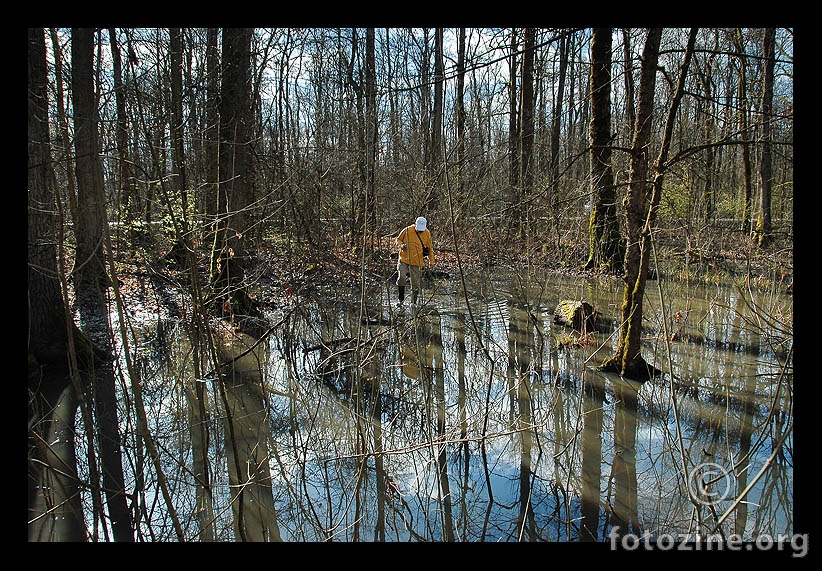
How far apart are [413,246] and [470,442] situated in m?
5.02

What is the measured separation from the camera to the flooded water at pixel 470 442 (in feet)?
11.9

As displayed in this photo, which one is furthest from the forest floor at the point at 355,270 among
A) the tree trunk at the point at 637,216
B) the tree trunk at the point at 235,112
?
the tree trunk at the point at 637,216

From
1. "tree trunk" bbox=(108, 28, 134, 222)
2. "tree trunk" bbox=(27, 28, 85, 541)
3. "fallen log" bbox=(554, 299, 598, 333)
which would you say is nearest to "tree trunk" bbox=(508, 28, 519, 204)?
"fallen log" bbox=(554, 299, 598, 333)

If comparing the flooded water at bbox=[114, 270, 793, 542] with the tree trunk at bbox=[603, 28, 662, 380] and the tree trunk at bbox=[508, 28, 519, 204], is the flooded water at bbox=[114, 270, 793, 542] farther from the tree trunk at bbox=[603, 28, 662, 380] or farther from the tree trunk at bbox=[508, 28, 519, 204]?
the tree trunk at bbox=[508, 28, 519, 204]

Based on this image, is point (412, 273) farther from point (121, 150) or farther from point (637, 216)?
point (121, 150)

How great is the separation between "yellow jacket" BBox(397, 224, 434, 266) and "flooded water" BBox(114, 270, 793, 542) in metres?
1.78

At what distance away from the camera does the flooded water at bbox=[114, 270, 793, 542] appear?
3629 millimetres

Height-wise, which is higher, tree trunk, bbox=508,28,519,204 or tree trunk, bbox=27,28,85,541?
tree trunk, bbox=508,28,519,204

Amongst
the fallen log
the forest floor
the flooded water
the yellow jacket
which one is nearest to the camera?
the flooded water

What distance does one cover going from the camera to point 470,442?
192 inches

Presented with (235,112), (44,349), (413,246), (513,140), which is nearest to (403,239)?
(413,246)
